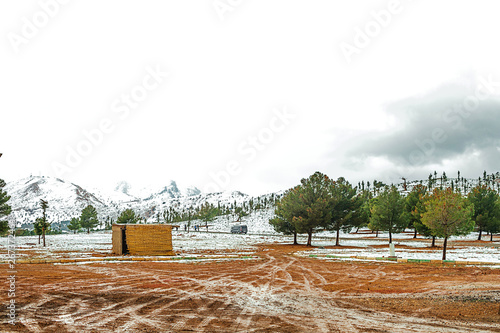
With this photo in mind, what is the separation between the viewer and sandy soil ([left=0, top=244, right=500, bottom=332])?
743cm

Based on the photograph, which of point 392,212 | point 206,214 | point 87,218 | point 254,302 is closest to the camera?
point 254,302

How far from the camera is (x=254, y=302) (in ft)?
32.2

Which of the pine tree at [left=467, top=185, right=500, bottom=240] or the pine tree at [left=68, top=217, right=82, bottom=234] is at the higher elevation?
the pine tree at [left=467, top=185, right=500, bottom=240]

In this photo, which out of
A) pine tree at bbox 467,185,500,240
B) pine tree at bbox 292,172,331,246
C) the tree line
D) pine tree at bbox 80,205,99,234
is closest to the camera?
pine tree at bbox 292,172,331,246

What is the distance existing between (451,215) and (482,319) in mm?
17992

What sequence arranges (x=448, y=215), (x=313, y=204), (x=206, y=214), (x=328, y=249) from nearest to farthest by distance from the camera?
(x=448, y=215) → (x=328, y=249) → (x=313, y=204) → (x=206, y=214)

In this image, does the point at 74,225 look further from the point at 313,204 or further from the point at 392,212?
the point at 392,212

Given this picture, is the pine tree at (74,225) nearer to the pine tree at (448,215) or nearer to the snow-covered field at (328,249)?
the snow-covered field at (328,249)

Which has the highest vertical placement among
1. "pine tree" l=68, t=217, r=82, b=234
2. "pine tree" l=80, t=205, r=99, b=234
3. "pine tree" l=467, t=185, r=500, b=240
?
"pine tree" l=467, t=185, r=500, b=240

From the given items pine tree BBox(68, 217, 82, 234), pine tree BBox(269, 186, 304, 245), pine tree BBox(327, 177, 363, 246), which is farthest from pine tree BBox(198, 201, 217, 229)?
pine tree BBox(327, 177, 363, 246)

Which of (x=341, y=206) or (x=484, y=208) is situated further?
(x=484, y=208)

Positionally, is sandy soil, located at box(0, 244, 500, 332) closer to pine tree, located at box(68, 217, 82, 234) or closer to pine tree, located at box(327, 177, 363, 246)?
pine tree, located at box(327, 177, 363, 246)

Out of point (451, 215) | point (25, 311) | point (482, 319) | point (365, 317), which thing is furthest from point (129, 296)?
point (451, 215)

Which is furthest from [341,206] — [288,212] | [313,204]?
[288,212]
